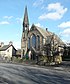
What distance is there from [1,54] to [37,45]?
23.8 meters

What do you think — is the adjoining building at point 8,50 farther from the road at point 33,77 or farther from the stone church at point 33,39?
the road at point 33,77

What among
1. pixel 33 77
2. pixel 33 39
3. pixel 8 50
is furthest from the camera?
pixel 8 50

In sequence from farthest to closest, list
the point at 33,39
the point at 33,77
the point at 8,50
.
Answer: the point at 8,50
the point at 33,39
the point at 33,77

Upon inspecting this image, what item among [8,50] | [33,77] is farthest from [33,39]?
[33,77]

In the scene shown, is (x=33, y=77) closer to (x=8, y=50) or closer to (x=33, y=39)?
(x=33, y=39)

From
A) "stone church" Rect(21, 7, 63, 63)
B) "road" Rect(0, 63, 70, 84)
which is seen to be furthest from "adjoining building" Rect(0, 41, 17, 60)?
"road" Rect(0, 63, 70, 84)

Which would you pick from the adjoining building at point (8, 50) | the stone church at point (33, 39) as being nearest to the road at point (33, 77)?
the stone church at point (33, 39)

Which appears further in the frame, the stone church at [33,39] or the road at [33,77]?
the stone church at [33,39]

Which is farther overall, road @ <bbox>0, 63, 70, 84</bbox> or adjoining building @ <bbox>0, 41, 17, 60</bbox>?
adjoining building @ <bbox>0, 41, 17, 60</bbox>

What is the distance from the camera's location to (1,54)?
9506cm

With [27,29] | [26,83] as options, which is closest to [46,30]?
[27,29]

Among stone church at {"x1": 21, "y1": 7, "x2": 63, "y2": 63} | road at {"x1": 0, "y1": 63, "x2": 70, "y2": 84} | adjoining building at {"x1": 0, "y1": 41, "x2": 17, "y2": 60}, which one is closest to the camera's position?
road at {"x1": 0, "y1": 63, "x2": 70, "y2": 84}

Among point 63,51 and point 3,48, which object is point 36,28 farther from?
point 3,48

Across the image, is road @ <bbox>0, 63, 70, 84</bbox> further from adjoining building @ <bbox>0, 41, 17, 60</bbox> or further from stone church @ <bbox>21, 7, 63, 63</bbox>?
adjoining building @ <bbox>0, 41, 17, 60</bbox>
